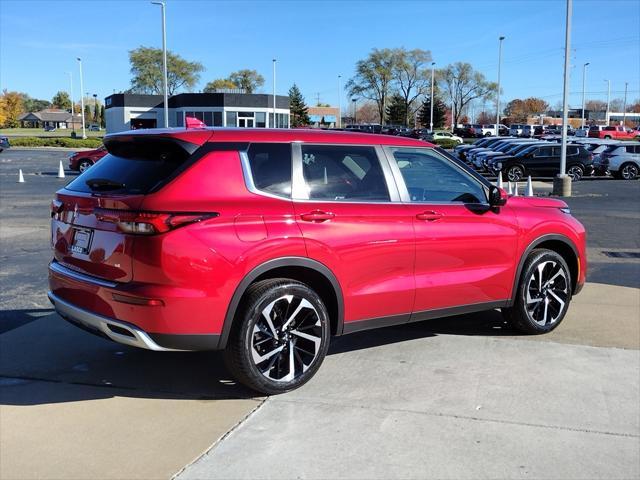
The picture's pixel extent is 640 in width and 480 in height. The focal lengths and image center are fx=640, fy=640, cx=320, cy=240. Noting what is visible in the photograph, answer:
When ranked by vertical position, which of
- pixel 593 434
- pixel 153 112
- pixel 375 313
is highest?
pixel 153 112

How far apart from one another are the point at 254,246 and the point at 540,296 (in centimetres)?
300

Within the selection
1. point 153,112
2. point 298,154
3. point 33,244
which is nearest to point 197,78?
point 153,112

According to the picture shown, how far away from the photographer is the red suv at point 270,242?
157 inches

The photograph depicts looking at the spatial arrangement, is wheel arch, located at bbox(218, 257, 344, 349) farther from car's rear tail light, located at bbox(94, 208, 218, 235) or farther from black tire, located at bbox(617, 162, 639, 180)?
black tire, located at bbox(617, 162, 639, 180)

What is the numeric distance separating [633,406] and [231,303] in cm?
285

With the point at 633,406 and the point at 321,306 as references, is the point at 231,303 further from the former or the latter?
the point at 633,406

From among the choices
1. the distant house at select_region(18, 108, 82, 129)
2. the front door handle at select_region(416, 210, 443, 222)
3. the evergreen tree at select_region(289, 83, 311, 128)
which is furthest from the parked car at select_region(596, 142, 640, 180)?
the distant house at select_region(18, 108, 82, 129)

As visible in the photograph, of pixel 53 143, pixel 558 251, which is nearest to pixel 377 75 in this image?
pixel 53 143

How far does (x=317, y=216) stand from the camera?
4.46 meters

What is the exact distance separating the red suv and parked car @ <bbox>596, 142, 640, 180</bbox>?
27.2 meters

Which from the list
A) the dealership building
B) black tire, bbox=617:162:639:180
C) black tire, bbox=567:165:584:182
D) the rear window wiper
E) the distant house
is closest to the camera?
the rear window wiper

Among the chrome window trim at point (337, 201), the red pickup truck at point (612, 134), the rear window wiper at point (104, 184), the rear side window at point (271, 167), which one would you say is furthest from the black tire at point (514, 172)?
the red pickup truck at point (612, 134)

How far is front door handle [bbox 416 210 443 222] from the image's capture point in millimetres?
4980

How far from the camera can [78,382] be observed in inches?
187
